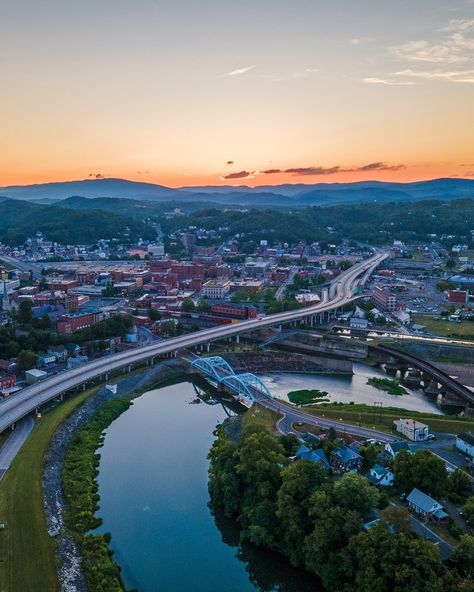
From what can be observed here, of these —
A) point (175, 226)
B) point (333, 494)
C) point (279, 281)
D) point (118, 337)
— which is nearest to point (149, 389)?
point (118, 337)

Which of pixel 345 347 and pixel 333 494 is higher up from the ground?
pixel 333 494

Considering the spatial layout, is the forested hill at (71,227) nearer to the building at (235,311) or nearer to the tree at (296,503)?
the building at (235,311)

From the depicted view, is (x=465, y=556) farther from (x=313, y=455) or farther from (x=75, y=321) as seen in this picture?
(x=75, y=321)

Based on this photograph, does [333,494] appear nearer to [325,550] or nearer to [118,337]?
[325,550]

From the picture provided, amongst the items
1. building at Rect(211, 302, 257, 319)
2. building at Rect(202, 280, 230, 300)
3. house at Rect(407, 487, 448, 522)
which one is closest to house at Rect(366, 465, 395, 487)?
house at Rect(407, 487, 448, 522)

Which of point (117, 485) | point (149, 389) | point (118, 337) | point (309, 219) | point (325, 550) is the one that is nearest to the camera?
point (325, 550)

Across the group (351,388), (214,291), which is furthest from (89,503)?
(214,291)
